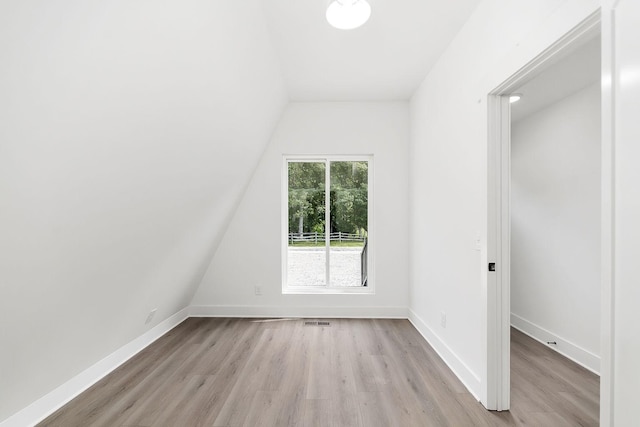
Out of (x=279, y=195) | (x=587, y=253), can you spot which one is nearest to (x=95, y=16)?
(x=279, y=195)

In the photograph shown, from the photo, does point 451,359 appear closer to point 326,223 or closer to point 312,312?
point 312,312

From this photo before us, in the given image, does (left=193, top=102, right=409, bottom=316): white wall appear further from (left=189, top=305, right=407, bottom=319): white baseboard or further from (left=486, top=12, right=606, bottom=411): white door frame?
(left=486, top=12, right=606, bottom=411): white door frame

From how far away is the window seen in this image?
3.79 meters

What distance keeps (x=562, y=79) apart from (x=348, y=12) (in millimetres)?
1897

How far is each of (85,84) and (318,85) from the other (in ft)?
7.94

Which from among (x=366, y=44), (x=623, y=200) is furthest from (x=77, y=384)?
(x=366, y=44)

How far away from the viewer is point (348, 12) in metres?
1.82

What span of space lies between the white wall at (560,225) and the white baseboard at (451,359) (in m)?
1.11

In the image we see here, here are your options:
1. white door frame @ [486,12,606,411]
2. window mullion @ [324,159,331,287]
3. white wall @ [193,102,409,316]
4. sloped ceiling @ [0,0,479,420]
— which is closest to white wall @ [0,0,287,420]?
sloped ceiling @ [0,0,479,420]

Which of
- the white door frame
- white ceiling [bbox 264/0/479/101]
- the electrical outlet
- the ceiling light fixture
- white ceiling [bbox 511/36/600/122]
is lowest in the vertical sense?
the electrical outlet

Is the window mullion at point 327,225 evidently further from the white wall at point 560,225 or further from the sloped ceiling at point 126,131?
the white wall at point 560,225

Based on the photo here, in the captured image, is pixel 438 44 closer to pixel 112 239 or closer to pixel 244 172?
pixel 244 172

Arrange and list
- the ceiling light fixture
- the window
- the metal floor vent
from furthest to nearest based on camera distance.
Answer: the window < the metal floor vent < the ceiling light fixture

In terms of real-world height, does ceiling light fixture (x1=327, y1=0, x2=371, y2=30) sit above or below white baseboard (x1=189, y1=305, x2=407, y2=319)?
above
